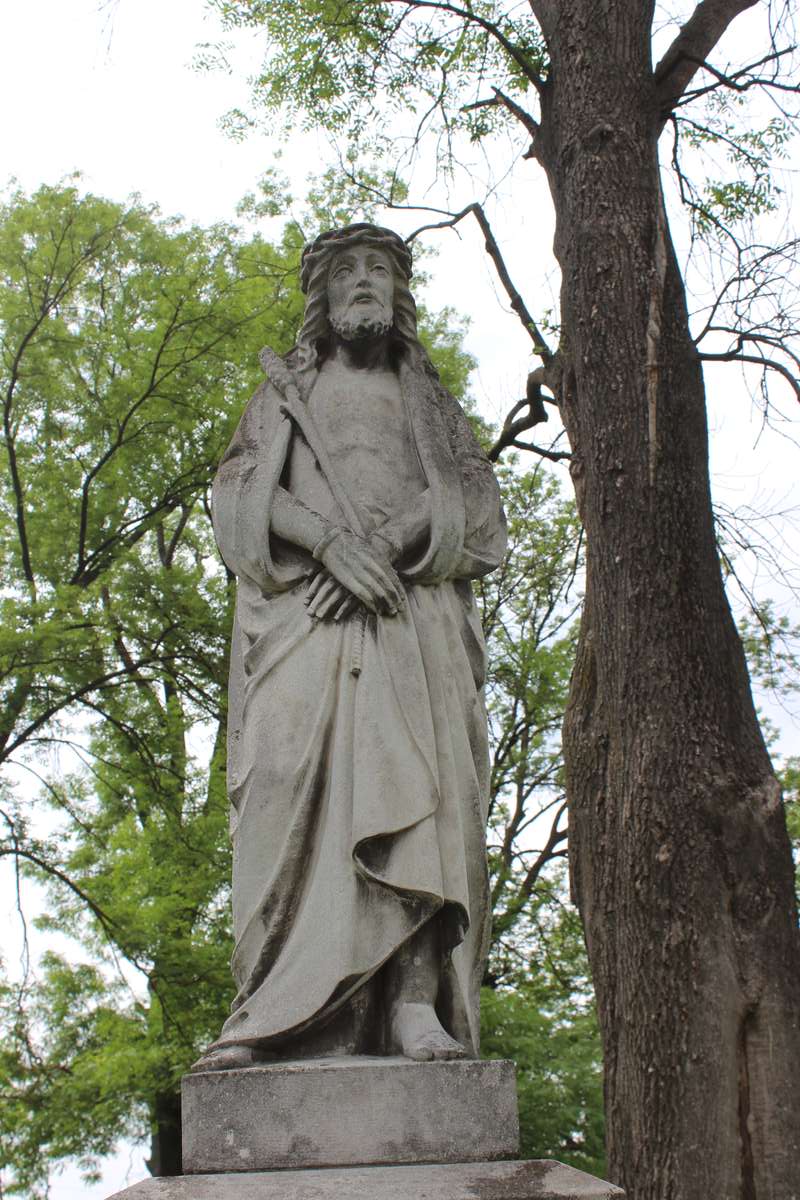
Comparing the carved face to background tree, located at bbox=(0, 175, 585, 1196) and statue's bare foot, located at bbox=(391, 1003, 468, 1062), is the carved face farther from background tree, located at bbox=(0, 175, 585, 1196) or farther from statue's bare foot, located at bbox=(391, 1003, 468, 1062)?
background tree, located at bbox=(0, 175, 585, 1196)

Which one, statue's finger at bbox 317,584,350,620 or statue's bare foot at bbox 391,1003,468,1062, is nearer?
statue's bare foot at bbox 391,1003,468,1062

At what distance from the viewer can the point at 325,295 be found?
187 inches

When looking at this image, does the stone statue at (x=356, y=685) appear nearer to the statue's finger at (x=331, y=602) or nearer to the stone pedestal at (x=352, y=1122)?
the statue's finger at (x=331, y=602)

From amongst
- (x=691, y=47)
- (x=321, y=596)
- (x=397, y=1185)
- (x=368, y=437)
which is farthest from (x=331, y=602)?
(x=691, y=47)

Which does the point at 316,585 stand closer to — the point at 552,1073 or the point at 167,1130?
the point at 552,1073

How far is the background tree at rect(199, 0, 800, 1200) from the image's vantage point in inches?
272

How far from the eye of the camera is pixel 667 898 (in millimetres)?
7203

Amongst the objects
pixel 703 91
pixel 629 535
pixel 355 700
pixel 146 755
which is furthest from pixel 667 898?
pixel 146 755

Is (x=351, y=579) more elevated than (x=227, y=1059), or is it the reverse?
(x=351, y=579)

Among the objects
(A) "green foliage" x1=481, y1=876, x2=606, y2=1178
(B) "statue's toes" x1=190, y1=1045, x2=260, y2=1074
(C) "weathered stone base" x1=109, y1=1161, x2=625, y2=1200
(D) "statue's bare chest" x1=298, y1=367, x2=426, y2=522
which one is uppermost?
(D) "statue's bare chest" x1=298, y1=367, x2=426, y2=522

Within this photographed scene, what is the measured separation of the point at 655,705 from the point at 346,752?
13.3 feet

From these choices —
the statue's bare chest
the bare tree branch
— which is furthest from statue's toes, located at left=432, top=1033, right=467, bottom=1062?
the bare tree branch

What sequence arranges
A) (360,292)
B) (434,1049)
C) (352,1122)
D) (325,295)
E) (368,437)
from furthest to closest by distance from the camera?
(325,295) → (360,292) → (368,437) → (434,1049) → (352,1122)

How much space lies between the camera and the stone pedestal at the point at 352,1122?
3.34 meters
